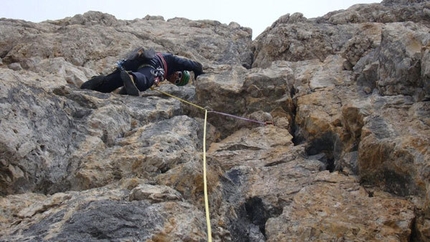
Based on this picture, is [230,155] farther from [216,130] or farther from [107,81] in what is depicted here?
[107,81]

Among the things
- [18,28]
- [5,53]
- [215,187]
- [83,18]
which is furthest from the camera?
[83,18]

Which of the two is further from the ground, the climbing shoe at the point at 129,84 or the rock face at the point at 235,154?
the climbing shoe at the point at 129,84

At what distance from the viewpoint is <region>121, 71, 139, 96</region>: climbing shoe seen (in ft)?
26.2

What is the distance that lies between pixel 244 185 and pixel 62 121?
270 centimetres

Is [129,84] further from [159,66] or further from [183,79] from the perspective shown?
[183,79]

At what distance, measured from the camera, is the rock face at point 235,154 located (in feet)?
13.3

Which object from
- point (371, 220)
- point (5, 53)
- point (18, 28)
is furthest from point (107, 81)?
point (371, 220)

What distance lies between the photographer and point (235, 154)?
6379 mm

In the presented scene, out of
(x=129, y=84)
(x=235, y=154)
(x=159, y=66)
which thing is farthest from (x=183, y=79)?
(x=235, y=154)

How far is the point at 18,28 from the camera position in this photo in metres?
11.5

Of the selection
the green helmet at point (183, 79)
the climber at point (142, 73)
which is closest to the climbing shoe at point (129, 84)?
the climber at point (142, 73)

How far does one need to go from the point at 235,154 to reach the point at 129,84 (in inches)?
109

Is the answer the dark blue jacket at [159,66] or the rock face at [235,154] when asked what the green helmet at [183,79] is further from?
the rock face at [235,154]

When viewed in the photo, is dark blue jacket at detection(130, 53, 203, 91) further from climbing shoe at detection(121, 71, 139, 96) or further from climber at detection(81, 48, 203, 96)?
climbing shoe at detection(121, 71, 139, 96)
